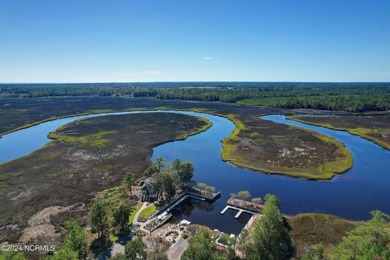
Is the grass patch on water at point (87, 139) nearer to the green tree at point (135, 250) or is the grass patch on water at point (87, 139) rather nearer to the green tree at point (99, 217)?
the green tree at point (99, 217)

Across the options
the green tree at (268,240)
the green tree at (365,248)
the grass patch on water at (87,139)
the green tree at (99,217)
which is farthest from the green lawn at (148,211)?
the grass patch on water at (87,139)

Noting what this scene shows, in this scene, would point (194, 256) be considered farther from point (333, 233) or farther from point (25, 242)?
point (25, 242)

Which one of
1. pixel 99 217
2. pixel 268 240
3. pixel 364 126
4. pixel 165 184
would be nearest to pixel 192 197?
pixel 165 184

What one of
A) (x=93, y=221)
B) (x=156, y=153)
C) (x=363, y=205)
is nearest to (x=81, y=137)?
(x=156, y=153)

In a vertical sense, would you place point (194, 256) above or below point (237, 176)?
above

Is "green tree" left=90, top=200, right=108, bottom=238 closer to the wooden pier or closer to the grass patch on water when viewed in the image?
the wooden pier

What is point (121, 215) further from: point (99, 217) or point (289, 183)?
point (289, 183)
